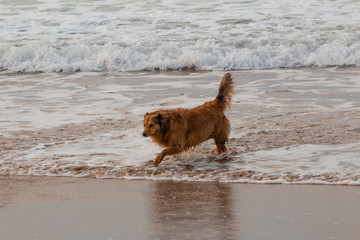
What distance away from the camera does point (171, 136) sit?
23.5 feet

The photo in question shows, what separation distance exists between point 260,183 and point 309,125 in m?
2.89

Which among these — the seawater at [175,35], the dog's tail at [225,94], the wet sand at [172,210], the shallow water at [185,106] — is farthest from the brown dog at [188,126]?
the seawater at [175,35]

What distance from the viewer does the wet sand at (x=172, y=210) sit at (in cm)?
449

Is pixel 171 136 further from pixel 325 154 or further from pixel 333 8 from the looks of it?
pixel 333 8

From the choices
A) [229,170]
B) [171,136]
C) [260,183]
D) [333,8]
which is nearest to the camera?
[260,183]

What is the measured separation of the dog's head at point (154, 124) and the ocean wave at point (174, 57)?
25.7ft

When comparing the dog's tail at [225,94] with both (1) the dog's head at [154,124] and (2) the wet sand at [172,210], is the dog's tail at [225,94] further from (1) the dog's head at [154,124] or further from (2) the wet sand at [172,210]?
(2) the wet sand at [172,210]

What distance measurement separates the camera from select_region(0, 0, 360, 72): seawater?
15188 mm

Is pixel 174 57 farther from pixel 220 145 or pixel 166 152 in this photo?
pixel 166 152

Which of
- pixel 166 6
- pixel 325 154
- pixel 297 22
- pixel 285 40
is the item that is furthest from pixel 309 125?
pixel 166 6

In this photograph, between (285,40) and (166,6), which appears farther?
(166,6)

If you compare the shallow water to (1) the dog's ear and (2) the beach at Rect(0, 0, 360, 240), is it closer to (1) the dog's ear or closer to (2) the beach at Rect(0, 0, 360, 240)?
(2) the beach at Rect(0, 0, 360, 240)

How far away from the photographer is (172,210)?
202 inches

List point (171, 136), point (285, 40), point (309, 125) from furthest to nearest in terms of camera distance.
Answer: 1. point (285, 40)
2. point (309, 125)
3. point (171, 136)
